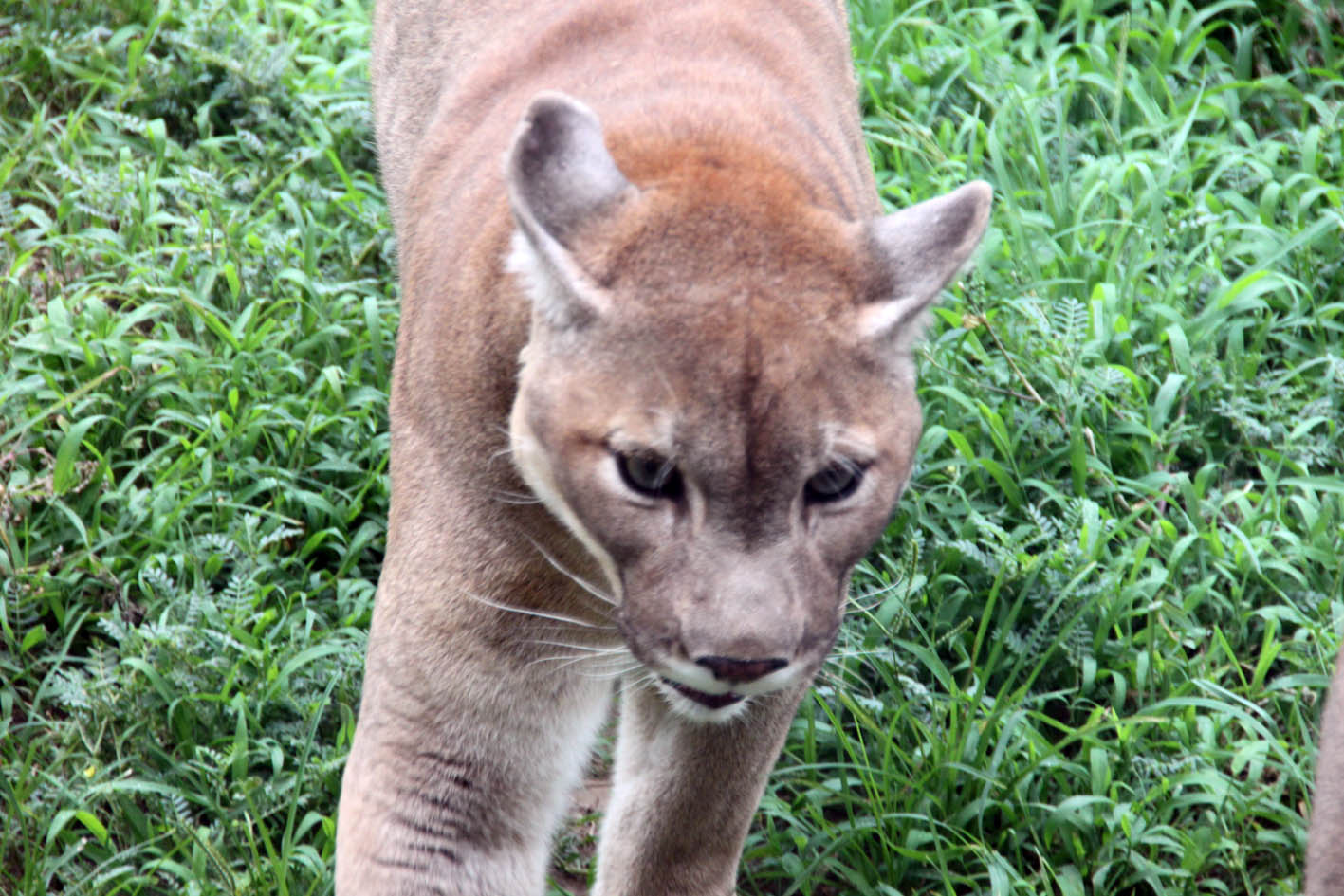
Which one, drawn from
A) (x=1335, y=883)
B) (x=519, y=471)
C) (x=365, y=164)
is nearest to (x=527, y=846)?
(x=519, y=471)

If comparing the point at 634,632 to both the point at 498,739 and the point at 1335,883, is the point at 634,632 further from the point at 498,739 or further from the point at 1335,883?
the point at 1335,883

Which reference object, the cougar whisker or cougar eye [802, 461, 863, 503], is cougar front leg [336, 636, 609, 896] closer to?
the cougar whisker

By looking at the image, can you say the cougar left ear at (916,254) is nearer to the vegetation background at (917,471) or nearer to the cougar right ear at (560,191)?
the cougar right ear at (560,191)

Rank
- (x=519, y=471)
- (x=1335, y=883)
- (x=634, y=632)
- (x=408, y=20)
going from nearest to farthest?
(x=1335, y=883)
(x=634, y=632)
(x=519, y=471)
(x=408, y=20)

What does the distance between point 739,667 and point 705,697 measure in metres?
0.24

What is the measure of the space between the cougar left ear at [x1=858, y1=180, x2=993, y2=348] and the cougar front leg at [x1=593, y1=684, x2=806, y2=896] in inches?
37.2

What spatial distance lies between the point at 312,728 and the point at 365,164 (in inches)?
99.3

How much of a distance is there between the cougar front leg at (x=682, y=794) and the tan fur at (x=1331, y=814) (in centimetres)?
124

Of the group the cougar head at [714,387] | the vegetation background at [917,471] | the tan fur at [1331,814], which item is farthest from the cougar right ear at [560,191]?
the vegetation background at [917,471]

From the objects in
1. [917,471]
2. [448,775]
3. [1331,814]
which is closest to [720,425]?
[1331,814]

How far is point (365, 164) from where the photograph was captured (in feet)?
20.2

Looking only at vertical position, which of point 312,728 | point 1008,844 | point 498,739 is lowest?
point 1008,844

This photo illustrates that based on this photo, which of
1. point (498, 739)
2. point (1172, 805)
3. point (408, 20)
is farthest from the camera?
point (408, 20)

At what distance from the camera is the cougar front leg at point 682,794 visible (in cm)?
371
